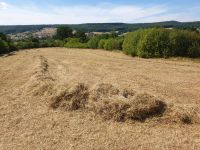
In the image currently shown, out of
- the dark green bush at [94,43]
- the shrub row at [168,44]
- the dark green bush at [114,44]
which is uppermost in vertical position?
the shrub row at [168,44]

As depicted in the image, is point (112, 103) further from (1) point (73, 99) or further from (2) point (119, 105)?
(1) point (73, 99)

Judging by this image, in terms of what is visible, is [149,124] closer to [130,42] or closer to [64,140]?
[64,140]

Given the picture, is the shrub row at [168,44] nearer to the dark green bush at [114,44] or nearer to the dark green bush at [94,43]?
the dark green bush at [114,44]

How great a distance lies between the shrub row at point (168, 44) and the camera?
39750 mm

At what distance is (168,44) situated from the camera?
132 ft

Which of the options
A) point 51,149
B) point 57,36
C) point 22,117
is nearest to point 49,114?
point 22,117

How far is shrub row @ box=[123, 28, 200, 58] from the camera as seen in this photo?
3975 centimetres

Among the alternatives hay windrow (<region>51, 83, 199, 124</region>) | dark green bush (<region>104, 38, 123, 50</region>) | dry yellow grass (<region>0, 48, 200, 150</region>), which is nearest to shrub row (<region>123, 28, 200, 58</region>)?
dark green bush (<region>104, 38, 123, 50</region>)

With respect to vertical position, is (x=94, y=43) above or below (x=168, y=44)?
below

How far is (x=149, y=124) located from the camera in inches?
435

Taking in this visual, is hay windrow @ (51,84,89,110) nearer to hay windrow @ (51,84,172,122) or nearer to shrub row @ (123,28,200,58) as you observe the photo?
hay windrow @ (51,84,172,122)

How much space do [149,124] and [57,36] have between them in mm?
106839

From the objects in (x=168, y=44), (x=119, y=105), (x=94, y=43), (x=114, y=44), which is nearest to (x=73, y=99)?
(x=119, y=105)

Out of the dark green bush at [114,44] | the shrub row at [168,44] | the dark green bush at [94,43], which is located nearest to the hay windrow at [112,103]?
the shrub row at [168,44]
